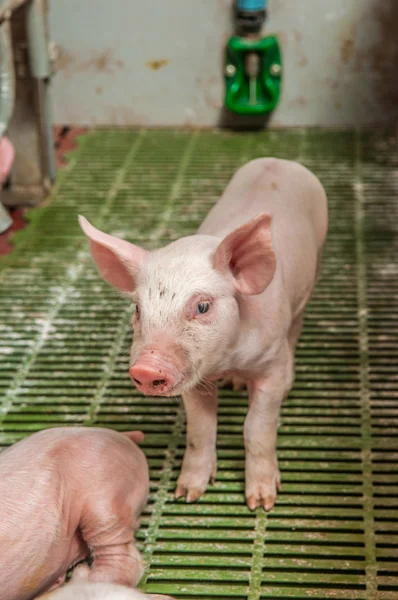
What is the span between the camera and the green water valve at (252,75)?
6.15 meters

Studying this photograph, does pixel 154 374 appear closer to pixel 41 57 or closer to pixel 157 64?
pixel 41 57

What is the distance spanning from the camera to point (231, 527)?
323 centimetres

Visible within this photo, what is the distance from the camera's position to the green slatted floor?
307cm

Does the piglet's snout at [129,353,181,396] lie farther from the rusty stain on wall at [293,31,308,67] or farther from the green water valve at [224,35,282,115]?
the rusty stain on wall at [293,31,308,67]

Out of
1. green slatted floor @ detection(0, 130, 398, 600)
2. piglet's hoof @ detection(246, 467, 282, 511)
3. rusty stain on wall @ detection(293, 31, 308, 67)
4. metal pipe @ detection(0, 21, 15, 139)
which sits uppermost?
metal pipe @ detection(0, 21, 15, 139)

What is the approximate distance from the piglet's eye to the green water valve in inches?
139

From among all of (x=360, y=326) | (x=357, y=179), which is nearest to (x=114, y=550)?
(x=360, y=326)

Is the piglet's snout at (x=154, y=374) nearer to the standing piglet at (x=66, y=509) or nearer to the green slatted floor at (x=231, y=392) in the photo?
the standing piglet at (x=66, y=509)

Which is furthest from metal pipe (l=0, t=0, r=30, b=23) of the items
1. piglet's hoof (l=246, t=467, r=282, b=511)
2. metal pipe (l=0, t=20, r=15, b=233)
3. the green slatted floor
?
piglet's hoof (l=246, t=467, r=282, b=511)

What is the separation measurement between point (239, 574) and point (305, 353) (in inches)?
51.8

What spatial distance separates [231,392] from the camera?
3.94 meters

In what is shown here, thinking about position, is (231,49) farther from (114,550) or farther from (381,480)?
(114,550)

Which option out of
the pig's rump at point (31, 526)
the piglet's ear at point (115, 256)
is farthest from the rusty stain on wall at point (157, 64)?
the pig's rump at point (31, 526)

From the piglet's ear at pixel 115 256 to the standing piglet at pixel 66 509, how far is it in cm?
47
